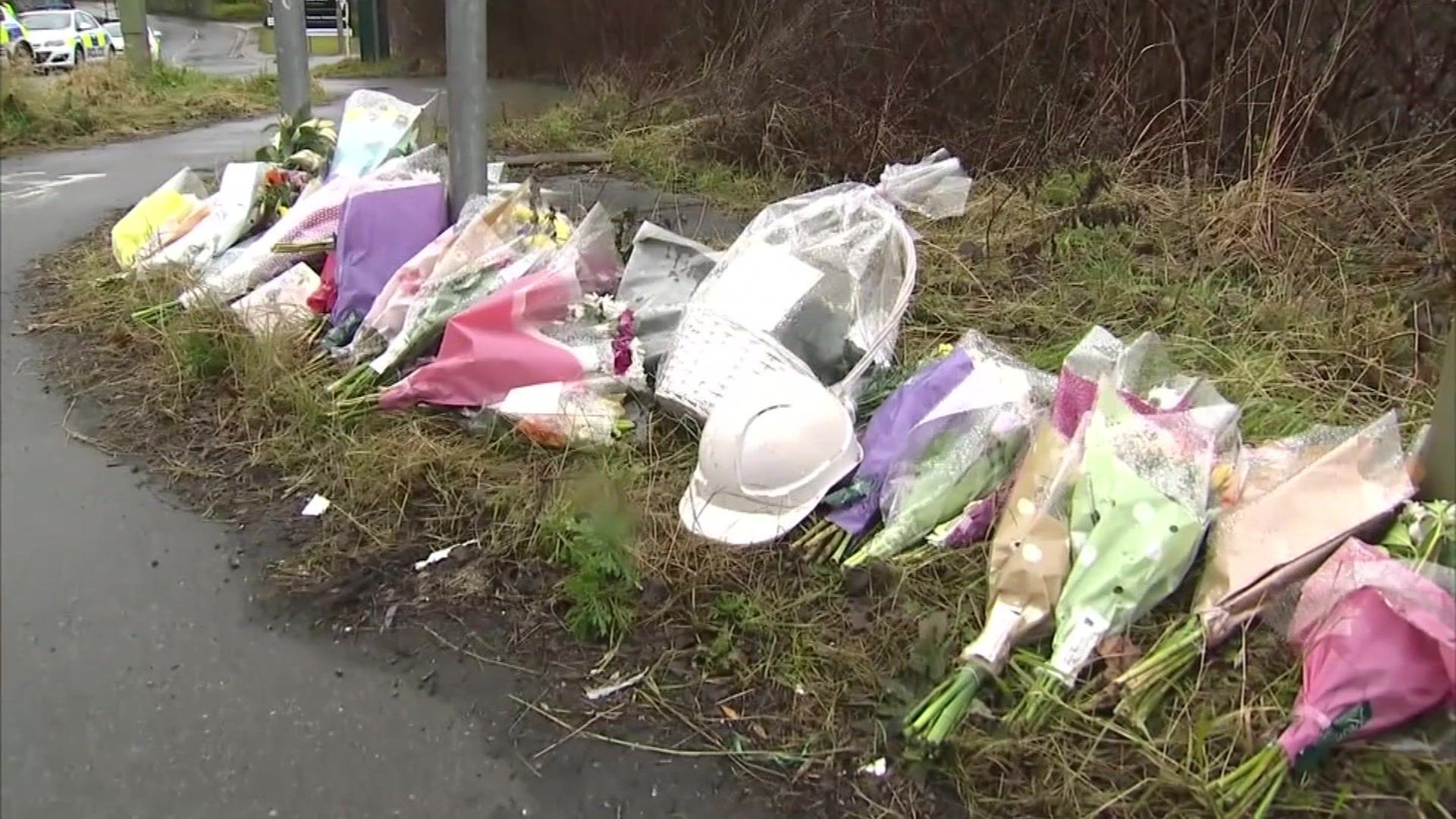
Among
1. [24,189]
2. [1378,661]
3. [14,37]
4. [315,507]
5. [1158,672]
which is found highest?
[14,37]

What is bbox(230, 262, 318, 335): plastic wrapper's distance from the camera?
4.22 meters

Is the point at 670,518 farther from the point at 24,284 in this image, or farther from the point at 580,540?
the point at 24,284

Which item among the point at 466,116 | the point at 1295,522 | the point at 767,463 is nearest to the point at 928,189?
the point at 466,116

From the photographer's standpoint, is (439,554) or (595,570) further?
(439,554)

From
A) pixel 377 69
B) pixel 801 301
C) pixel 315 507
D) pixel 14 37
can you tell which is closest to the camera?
pixel 14 37

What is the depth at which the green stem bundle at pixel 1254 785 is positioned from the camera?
209 centimetres

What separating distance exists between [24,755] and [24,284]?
4.05ft

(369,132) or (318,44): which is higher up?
(369,132)

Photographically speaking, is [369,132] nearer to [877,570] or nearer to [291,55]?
[291,55]

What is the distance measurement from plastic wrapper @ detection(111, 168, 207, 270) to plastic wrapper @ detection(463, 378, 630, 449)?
2.42 m

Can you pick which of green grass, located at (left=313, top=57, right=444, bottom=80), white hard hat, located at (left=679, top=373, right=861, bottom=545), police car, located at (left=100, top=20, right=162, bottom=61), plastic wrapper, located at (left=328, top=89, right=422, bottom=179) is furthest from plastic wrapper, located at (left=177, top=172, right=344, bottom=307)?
green grass, located at (left=313, top=57, right=444, bottom=80)

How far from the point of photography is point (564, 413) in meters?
3.51

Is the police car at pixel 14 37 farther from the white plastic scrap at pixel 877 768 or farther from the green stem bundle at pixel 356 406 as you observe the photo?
the white plastic scrap at pixel 877 768

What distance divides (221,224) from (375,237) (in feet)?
3.62
